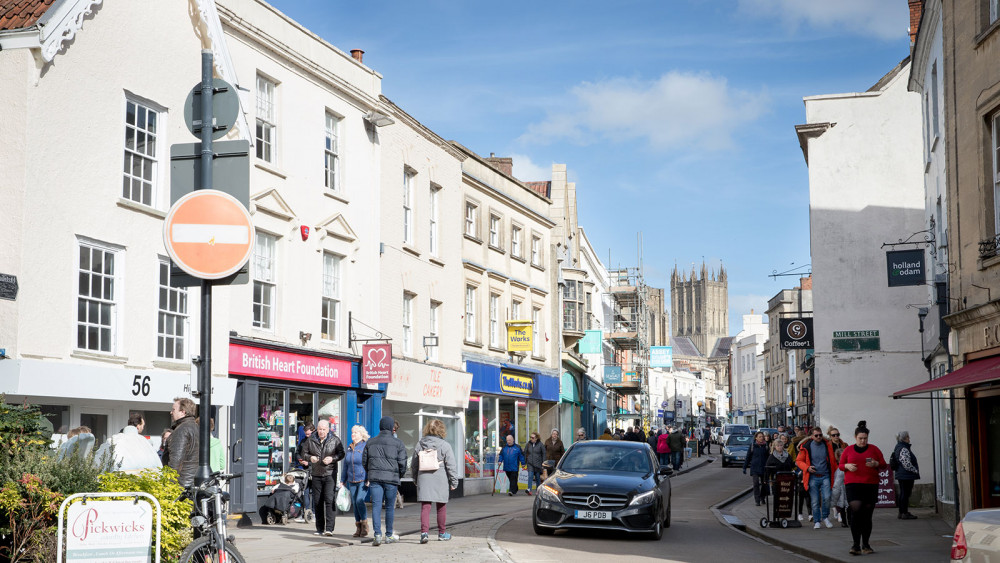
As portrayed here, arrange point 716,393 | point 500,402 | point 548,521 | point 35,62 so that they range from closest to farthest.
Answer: point 35,62 < point 548,521 < point 500,402 < point 716,393

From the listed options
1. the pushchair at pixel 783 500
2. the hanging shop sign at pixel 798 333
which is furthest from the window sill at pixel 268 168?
the hanging shop sign at pixel 798 333

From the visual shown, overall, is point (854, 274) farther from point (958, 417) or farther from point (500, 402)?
point (958, 417)

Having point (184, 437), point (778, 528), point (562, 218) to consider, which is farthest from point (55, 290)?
point (562, 218)

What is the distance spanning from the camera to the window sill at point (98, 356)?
15.5 meters

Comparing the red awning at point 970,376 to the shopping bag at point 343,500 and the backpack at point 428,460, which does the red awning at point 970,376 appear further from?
the shopping bag at point 343,500

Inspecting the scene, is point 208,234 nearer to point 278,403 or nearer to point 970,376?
point 970,376

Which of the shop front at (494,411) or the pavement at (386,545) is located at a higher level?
the shop front at (494,411)

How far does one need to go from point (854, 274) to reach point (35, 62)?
73.1 ft

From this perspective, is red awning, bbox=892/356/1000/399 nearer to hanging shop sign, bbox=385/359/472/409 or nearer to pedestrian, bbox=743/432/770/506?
pedestrian, bbox=743/432/770/506

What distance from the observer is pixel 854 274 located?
29828 mm

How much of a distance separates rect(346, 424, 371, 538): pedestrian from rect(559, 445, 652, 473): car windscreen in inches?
128

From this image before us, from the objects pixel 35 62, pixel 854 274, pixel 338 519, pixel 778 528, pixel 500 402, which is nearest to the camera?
pixel 35 62

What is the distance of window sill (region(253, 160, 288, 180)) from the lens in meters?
20.4

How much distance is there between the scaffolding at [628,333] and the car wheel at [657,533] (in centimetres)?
4156
